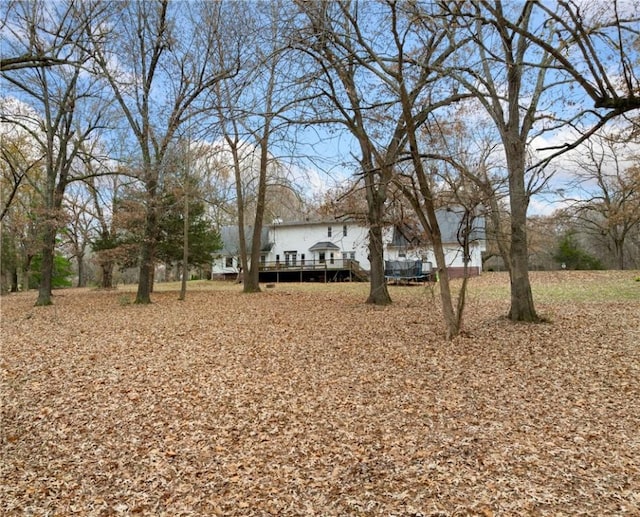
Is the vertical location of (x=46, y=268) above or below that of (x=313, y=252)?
below

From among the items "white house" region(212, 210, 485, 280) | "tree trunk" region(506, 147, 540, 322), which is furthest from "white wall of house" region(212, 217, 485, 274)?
"tree trunk" region(506, 147, 540, 322)

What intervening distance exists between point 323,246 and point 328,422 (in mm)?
28440

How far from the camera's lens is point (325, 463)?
3830mm

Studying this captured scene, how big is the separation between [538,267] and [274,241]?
24469 mm

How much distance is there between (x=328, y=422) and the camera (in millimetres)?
4637

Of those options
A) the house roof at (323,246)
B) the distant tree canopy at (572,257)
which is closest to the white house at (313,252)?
the house roof at (323,246)

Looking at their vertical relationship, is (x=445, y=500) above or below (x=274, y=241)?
below

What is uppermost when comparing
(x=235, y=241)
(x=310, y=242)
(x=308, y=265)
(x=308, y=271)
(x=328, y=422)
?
(x=235, y=241)

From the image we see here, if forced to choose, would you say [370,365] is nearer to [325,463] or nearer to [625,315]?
[325,463]

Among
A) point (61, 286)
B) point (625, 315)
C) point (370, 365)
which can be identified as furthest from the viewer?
point (61, 286)

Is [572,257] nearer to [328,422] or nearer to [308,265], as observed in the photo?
[308,265]

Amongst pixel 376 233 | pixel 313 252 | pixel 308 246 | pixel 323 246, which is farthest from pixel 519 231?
pixel 308 246

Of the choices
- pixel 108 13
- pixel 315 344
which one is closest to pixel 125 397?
pixel 315 344

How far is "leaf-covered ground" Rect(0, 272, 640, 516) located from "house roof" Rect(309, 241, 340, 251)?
78.6 feet
